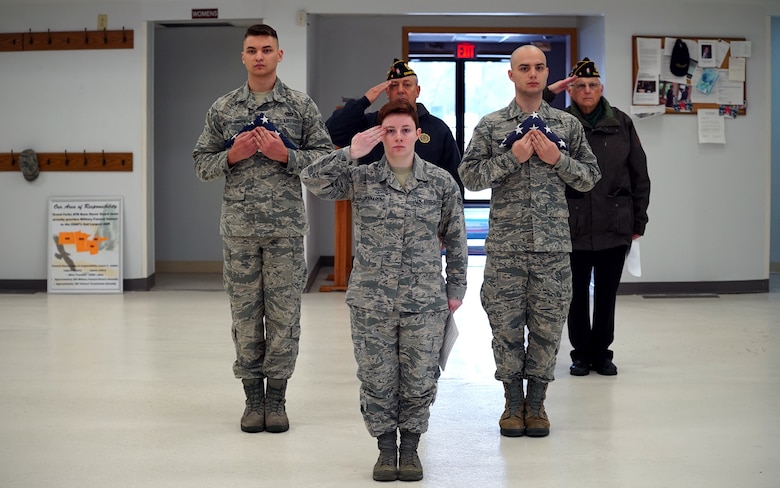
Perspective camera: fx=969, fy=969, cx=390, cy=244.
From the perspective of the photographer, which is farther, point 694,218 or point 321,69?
point 321,69

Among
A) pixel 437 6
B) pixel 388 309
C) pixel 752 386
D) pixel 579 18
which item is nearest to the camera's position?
pixel 388 309

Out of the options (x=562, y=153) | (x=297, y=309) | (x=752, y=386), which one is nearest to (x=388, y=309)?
(x=297, y=309)

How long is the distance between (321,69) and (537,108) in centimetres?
702

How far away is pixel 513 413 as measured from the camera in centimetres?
432

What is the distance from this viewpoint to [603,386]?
207 inches

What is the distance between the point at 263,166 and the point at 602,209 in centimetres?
205

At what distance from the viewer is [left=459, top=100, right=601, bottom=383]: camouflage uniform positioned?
4.18 meters

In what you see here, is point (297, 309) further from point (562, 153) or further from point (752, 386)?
point (752, 386)

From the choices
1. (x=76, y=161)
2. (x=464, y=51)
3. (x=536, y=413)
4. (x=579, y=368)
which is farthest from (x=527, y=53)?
(x=464, y=51)

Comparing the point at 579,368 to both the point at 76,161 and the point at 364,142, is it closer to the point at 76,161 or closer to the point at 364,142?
the point at 364,142

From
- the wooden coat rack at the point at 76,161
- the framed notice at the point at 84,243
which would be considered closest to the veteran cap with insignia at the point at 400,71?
the wooden coat rack at the point at 76,161

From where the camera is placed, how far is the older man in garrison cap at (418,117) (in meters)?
4.57

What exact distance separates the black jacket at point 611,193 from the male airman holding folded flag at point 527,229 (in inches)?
40.6

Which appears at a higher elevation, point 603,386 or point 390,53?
point 390,53
